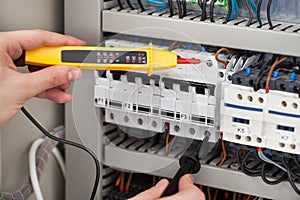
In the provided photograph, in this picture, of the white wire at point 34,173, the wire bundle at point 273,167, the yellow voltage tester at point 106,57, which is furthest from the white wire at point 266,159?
the white wire at point 34,173

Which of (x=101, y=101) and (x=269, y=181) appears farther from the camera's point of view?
(x=101, y=101)

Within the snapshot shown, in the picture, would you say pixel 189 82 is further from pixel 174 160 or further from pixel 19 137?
pixel 19 137

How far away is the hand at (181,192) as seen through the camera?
48.6 inches

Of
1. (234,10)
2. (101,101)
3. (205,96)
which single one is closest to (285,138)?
(205,96)

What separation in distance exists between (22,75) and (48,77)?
0.15 ft

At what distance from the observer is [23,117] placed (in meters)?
1.47

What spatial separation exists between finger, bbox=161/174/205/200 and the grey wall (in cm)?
39

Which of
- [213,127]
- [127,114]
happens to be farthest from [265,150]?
[127,114]

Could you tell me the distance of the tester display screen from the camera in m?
1.23

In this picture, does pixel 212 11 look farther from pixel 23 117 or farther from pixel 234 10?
pixel 23 117

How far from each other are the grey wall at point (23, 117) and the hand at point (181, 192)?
34cm

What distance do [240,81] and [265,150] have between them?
15 centimetres

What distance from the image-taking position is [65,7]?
144cm

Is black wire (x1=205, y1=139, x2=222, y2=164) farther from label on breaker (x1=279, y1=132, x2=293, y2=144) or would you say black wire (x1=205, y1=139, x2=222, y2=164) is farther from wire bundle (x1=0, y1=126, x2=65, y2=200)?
wire bundle (x1=0, y1=126, x2=65, y2=200)
